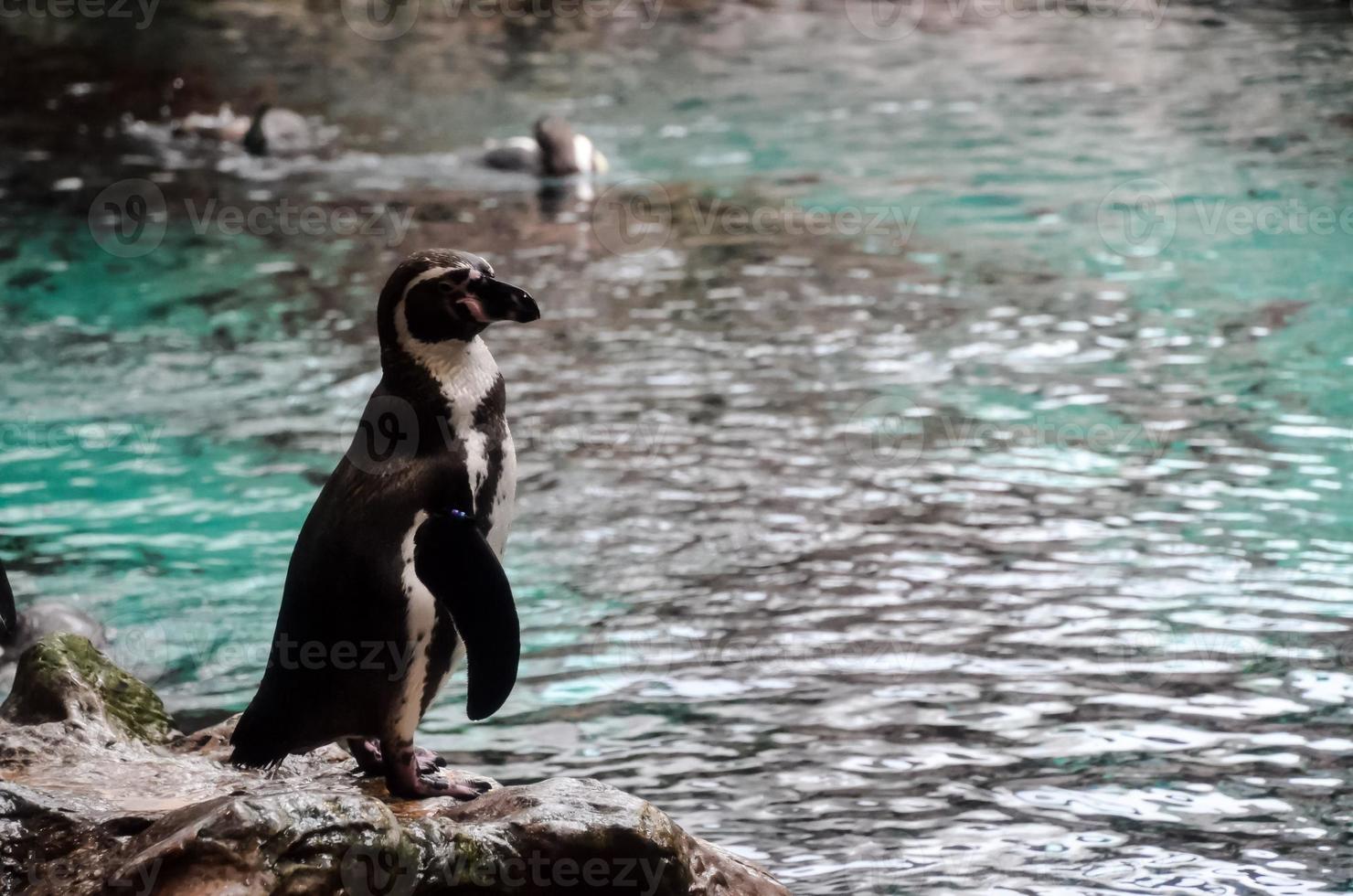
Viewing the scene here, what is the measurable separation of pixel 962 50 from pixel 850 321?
9904 mm

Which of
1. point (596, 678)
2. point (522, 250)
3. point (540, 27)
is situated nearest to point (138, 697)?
point (596, 678)

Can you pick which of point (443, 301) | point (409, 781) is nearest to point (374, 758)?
point (409, 781)

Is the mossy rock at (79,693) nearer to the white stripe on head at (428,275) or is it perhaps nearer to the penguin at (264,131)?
the white stripe on head at (428,275)

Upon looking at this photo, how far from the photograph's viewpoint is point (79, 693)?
3.51 metres

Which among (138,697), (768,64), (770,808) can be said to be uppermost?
(768,64)

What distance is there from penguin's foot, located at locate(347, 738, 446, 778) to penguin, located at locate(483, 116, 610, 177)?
916 centimetres

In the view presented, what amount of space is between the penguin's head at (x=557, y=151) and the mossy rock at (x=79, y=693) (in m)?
8.66

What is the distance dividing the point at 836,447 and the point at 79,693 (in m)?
3.84

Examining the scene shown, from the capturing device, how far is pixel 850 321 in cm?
852

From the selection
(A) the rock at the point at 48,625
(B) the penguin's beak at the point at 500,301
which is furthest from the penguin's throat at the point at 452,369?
(A) the rock at the point at 48,625

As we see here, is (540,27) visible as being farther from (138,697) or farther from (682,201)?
(138,697)

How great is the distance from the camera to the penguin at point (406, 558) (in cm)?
294

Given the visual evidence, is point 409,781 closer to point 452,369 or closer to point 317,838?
point 317,838

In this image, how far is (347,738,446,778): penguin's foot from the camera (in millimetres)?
3188
